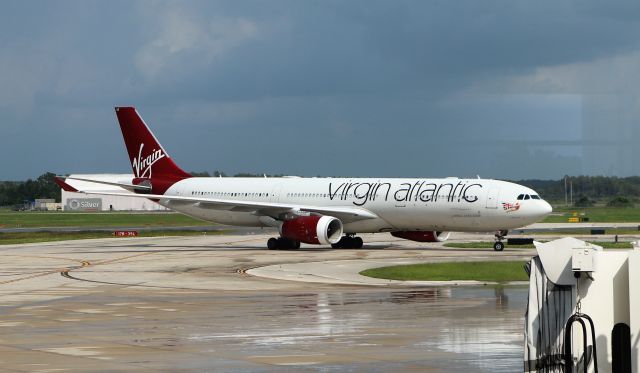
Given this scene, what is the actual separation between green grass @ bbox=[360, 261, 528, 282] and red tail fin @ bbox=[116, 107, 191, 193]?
92.2 feet

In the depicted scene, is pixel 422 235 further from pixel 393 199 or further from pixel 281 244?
pixel 281 244

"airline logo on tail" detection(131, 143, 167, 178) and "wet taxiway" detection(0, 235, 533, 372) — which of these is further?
"airline logo on tail" detection(131, 143, 167, 178)

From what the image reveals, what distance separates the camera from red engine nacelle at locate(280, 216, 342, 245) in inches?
2212

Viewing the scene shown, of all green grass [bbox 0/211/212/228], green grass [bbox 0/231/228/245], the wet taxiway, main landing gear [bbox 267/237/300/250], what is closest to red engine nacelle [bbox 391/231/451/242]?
main landing gear [bbox 267/237/300/250]

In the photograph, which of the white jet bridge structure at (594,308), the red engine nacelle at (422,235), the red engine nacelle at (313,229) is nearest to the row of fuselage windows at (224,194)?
the red engine nacelle at (313,229)

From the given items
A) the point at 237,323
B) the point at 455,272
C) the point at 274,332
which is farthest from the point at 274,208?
the point at 274,332

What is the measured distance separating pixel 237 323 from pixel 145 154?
44910 mm

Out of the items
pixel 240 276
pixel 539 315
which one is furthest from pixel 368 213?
pixel 539 315

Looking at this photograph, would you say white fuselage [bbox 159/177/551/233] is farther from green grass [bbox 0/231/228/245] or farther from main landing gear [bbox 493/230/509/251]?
green grass [bbox 0/231/228/245]

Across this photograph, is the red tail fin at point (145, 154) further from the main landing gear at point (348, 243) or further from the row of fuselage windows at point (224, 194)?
the main landing gear at point (348, 243)

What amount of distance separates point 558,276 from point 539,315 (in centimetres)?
56

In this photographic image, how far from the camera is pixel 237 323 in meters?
24.5

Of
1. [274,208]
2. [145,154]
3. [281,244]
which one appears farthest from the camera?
[145,154]

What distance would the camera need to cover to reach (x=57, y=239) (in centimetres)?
7556
